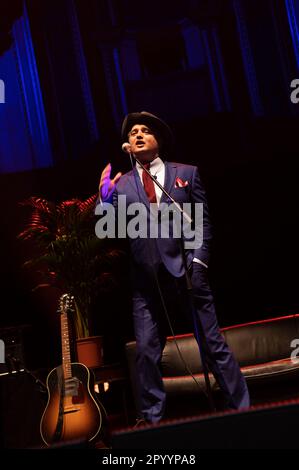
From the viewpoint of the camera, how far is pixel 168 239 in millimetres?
2939

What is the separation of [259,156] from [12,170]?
2.50m

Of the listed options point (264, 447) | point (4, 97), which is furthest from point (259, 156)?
point (264, 447)

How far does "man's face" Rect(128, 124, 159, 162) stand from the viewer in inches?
126

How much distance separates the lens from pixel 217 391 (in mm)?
3684

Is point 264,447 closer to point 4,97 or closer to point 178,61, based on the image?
point 4,97

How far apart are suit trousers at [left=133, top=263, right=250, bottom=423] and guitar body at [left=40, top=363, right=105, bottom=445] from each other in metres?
0.51

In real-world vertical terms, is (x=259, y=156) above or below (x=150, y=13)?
below

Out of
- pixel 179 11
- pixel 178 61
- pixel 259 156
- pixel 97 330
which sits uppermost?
pixel 179 11

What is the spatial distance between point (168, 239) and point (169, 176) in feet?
1.39

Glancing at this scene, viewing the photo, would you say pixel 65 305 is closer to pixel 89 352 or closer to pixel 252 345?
pixel 89 352

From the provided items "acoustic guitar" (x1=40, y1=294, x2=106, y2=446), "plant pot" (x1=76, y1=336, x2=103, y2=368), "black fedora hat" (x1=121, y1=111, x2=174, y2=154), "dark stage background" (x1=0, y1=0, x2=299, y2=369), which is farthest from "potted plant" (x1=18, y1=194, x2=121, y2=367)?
"black fedora hat" (x1=121, y1=111, x2=174, y2=154)

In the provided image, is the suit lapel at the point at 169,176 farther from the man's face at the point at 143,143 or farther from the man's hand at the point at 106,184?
the man's hand at the point at 106,184

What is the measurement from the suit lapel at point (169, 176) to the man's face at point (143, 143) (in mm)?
135

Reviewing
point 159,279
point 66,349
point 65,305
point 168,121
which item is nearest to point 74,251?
point 65,305
